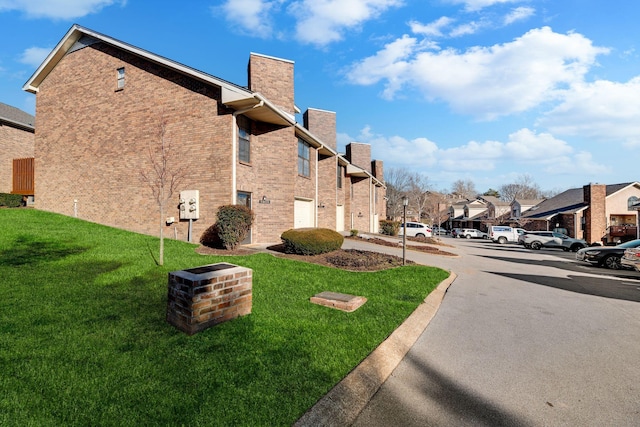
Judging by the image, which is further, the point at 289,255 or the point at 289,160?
the point at 289,160

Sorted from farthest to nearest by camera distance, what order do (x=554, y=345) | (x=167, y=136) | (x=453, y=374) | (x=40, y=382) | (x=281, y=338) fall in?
(x=167, y=136) → (x=554, y=345) → (x=281, y=338) → (x=453, y=374) → (x=40, y=382)

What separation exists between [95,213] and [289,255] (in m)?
10.8

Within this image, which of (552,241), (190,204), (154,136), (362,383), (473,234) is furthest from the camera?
(473,234)

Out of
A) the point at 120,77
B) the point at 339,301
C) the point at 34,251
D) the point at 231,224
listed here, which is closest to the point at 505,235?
the point at 231,224

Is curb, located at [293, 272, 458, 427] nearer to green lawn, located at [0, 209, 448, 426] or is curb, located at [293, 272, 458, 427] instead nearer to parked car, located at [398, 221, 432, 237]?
green lawn, located at [0, 209, 448, 426]

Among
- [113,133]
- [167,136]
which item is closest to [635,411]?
[167,136]

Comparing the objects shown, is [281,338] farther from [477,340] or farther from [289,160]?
[289,160]

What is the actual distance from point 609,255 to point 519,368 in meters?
14.6

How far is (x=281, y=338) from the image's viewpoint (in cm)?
402

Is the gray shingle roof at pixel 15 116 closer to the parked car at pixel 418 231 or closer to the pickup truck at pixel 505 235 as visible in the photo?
the parked car at pixel 418 231

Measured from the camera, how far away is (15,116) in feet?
71.2

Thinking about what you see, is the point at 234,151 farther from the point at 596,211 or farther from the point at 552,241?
the point at 596,211

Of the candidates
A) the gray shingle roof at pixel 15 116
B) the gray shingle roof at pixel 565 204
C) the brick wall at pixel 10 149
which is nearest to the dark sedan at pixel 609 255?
the gray shingle roof at pixel 565 204

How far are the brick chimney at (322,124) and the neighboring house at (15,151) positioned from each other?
62.7 feet
